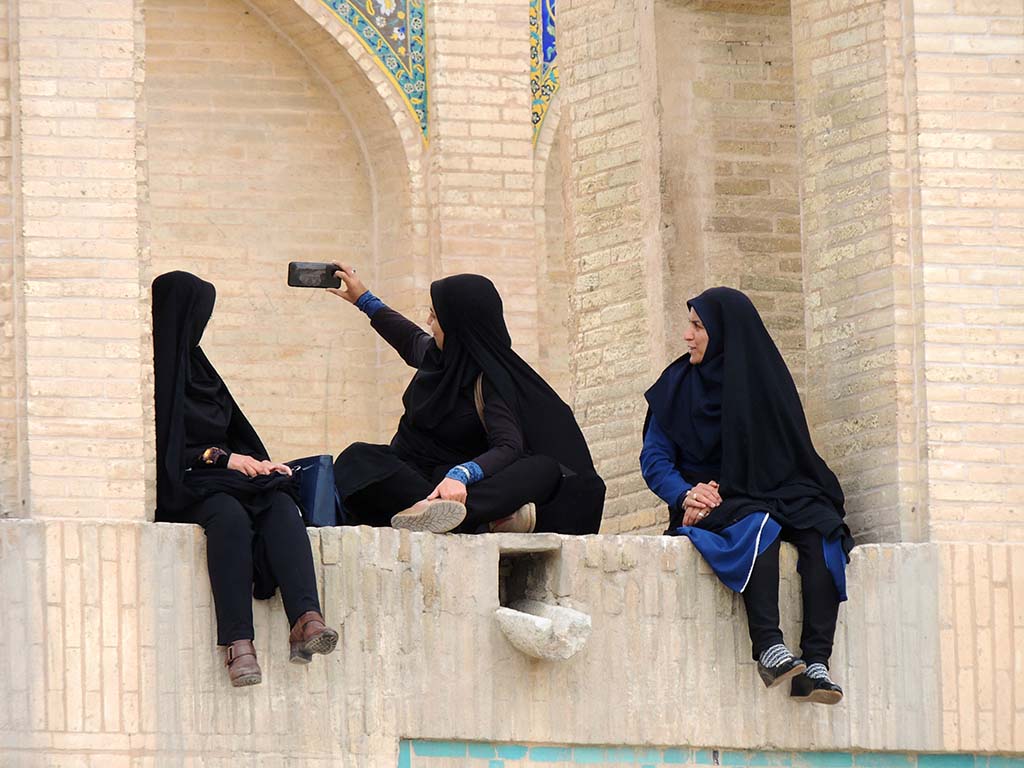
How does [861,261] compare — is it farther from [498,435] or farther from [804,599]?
[498,435]

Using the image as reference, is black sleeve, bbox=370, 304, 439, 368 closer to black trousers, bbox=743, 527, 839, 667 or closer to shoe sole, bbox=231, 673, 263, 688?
black trousers, bbox=743, 527, 839, 667

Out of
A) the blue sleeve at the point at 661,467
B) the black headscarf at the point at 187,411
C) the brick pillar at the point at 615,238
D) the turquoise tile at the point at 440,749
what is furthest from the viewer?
the brick pillar at the point at 615,238

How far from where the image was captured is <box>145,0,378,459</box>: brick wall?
14.7 meters

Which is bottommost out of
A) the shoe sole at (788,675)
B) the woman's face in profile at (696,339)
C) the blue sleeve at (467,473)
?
the shoe sole at (788,675)

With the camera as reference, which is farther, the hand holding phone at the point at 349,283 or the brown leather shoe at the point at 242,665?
the hand holding phone at the point at 349,283

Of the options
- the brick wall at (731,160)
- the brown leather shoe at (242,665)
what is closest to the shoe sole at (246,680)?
the brown leather shoe at (242,665)

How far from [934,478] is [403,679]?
1923 mm

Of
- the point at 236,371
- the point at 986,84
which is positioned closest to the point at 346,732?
the point at 986,84

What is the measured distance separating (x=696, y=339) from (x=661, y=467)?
1.42 ft

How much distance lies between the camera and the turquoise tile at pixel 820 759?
1001cm

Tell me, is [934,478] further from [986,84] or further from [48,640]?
[48,640]

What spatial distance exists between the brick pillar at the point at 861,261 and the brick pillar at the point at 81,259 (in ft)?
8.05

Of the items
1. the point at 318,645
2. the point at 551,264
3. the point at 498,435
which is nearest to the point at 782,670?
the point at 498,435

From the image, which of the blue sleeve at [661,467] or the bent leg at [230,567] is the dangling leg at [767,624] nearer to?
the blue sleeve at [661,467]
